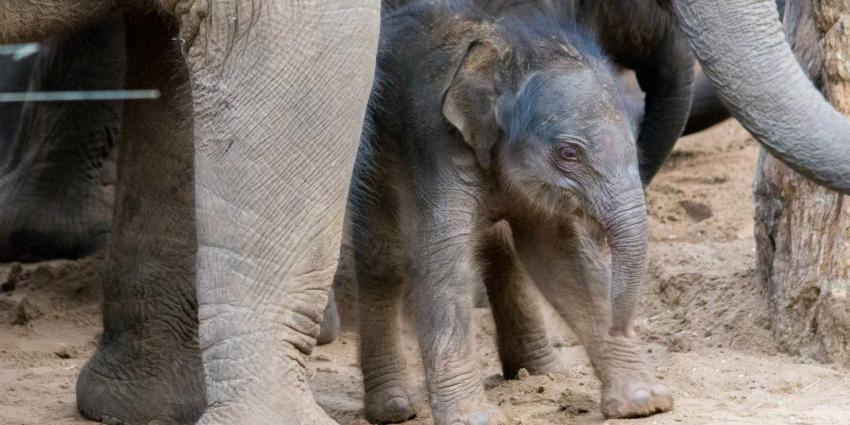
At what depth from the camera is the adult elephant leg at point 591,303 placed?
14.5 ft

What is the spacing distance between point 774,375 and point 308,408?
168 cm

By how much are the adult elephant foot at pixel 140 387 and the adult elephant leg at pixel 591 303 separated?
106cm

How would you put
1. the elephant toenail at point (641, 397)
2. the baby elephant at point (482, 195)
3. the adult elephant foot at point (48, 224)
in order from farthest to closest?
1. the adult elephant foot at point (48, 224)
2. the elephant toenail at point (641, 397)
3. the baby elephant at point (482, 195)

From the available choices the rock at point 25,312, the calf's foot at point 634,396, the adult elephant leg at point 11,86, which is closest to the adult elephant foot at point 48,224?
the rock at point 25,312

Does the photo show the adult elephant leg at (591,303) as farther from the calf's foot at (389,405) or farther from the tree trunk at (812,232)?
the tree trunk at (812,232)

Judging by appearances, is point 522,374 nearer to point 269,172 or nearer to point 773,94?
point 773,94

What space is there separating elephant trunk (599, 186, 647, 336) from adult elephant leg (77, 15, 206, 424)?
4.48 ft

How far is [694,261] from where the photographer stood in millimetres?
6199

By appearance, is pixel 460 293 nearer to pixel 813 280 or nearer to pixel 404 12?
pixel 404 12

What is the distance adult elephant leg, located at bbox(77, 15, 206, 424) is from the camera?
4871 millimetres

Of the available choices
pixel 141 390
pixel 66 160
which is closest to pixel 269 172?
pixel 141 390

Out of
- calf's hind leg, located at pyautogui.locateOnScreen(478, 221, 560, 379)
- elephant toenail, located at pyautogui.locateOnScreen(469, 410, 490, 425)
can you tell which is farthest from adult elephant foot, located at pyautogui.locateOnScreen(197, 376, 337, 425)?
calf's hind leg, located at pyautogui.locateOnScreen(478, 221, 560, 379)

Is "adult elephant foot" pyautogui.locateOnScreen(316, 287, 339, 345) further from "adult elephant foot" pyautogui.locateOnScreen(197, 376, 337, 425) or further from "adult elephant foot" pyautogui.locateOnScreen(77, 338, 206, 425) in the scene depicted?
"adult elephant foot" pyautogui.locateOnScreen(197, 376, 337, 425)

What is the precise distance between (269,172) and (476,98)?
36.1 inches
